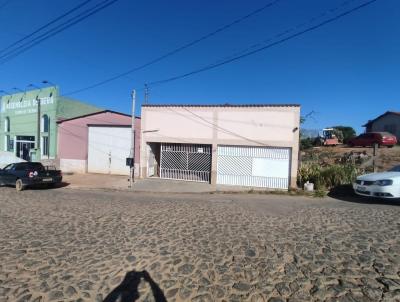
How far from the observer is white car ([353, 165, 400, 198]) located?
9.19 metres

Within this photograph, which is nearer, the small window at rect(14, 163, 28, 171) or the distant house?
the small window at rect(14, 163, 28, 171)

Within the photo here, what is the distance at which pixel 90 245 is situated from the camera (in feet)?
17.1

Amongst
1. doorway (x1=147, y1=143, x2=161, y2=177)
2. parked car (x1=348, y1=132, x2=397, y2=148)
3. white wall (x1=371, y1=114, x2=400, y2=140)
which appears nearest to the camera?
doorway (x1=147, y1=143, x2=161, y2=177)

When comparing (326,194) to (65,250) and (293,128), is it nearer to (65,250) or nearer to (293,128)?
(293,128)

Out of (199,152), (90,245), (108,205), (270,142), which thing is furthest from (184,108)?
(90,245)

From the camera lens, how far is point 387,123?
37.5m

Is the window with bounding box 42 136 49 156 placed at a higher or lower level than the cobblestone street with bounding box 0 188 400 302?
higher

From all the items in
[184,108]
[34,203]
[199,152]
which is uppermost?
[184,108]

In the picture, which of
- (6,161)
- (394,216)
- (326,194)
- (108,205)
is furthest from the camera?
(6,161)

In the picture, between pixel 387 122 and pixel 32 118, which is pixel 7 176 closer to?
pixel 32 118

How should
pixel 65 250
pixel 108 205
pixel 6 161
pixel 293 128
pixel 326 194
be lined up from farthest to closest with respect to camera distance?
pixel 6 161
pixel 293 128
pixel 326 194
pixel 108 205
pixel 65 250

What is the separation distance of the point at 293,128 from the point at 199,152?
18.3 feet

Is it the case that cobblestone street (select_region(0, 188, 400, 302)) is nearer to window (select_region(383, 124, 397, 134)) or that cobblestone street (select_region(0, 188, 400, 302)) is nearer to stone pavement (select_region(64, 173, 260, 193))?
stone pavement (select_region(64, 173, 260, 193))

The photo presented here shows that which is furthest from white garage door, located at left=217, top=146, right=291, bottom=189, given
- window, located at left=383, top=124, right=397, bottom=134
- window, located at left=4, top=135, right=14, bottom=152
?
window, located at left=383, top=124, right=397, bottom=134
